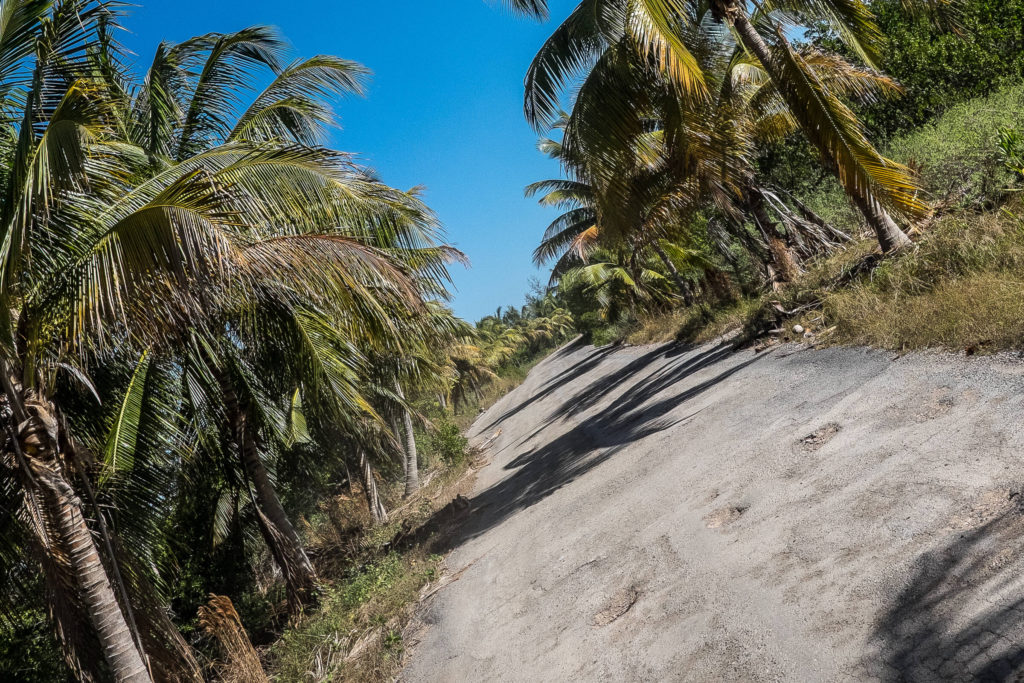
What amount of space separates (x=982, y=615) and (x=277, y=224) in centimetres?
539

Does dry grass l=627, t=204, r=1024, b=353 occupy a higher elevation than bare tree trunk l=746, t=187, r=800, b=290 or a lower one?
lower

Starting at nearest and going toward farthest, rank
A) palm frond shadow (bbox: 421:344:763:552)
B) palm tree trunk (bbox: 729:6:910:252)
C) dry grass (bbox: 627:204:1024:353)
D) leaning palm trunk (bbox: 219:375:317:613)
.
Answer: dry grass (bbox: 627:204:1024:353)
palm tree trunk (bbox: 729:6:910:252)
leaning palm trunk (bbox: 219:375:317:613)
palm frond shadow (bbox: 421:344:763:552)

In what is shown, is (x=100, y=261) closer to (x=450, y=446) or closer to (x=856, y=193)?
(x=856, y=193)

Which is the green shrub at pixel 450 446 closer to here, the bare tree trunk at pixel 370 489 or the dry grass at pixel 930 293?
the bare tree trunk at pixel 370 489

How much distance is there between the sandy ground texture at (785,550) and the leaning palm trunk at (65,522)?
221 centimetres

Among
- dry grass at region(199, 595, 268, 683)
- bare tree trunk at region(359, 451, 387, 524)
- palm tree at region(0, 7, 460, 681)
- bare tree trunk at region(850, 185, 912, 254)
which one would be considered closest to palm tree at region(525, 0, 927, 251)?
bare tree trunk at region(850, 185, 912, 254)

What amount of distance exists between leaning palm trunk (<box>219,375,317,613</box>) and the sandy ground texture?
9.32 feet

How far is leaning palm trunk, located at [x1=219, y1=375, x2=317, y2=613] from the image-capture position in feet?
29.3

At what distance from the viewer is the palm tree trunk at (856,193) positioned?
8.34m

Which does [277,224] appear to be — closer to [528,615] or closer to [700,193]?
[528,615]

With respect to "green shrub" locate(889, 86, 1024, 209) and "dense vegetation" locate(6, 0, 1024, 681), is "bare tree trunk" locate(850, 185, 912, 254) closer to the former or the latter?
"dense vegetation" locate(6, 0, 1024, 681)

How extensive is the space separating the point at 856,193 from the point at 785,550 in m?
5.99

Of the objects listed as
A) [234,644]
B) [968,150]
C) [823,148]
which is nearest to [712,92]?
[823,148]

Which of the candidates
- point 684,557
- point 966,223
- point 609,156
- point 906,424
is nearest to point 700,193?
point 609,156
